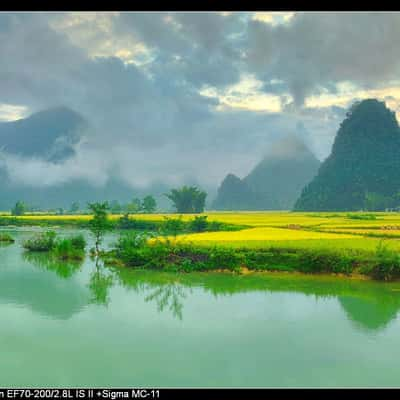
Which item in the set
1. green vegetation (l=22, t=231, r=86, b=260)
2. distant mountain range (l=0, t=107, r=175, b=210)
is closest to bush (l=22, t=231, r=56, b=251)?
green vegetation (l=22, t=231, r=86, b=260)

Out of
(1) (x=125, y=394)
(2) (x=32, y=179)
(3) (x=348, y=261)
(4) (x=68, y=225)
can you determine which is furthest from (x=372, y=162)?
(2) (x=32, y=179)

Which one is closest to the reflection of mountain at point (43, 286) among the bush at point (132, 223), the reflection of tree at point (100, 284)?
the reflection of tree at point (100, 284)

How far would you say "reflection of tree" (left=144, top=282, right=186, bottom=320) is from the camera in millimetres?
6488

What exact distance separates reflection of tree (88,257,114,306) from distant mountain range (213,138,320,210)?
52.2m

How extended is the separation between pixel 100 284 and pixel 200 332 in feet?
12.1

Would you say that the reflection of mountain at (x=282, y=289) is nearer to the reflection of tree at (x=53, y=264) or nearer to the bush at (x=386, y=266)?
the bush at (x=386, y=266)

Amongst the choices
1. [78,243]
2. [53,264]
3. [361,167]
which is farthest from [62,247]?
[361,167]

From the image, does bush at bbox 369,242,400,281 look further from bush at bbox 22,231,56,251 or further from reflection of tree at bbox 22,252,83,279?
bush at bbox 22,231,56,251

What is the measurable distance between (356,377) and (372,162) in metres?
42.9

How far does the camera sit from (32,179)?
261ft

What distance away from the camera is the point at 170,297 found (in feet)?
23.9

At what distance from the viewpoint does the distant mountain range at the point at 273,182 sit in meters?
62.5

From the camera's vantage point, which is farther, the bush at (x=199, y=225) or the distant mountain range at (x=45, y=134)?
the distant mountain range at (x=45, y=134)

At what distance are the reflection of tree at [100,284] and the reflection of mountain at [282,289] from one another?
10.7 inches
